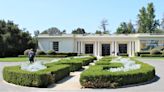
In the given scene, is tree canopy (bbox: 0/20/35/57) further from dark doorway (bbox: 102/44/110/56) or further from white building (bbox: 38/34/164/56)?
dark doorway (bbox: 102/44/110/56)

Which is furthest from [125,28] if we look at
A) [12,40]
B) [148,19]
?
[12,40]

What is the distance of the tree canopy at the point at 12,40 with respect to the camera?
64.3 m

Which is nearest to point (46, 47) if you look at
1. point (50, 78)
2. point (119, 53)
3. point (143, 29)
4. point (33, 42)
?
point (33, 42)

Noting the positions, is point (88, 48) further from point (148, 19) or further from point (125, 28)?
point (125, 28)

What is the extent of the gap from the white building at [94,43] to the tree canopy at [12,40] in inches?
147

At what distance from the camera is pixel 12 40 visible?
65.8 metres

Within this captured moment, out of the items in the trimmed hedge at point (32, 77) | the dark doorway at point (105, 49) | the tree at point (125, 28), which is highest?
the tree at point (125, 28)

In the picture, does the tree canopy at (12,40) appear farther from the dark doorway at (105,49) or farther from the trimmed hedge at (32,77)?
the trimmed hedge at (32,77)

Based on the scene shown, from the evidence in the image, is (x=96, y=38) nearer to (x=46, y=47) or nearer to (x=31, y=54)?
(x=46, y=47)

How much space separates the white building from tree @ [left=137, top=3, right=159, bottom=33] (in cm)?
1761

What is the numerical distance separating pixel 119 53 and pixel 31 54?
3924 centimetres

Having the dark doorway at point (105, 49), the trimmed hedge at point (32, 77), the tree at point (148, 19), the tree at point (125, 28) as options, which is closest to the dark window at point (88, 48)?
the dark doorway at point (105, 49)

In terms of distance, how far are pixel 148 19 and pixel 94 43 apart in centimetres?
2143

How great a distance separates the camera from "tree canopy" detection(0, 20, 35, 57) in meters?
64.3
